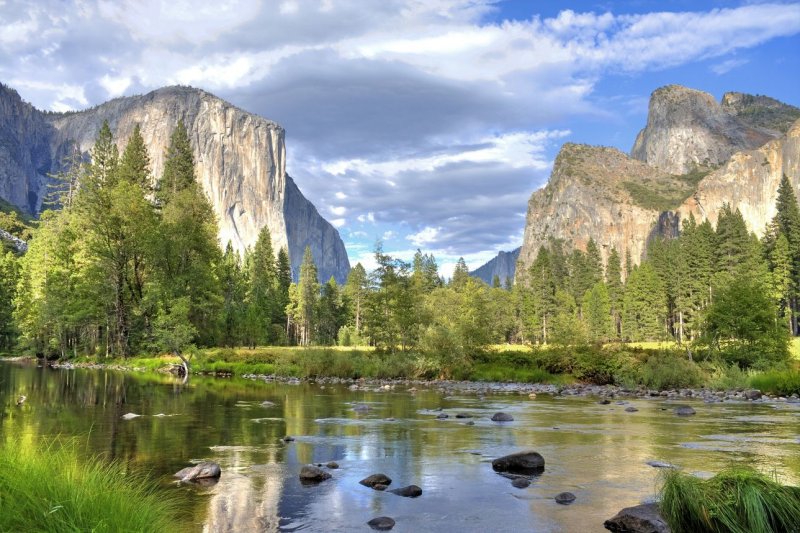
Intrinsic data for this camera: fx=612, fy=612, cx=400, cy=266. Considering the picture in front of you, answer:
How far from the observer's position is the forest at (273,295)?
44875 millimetres

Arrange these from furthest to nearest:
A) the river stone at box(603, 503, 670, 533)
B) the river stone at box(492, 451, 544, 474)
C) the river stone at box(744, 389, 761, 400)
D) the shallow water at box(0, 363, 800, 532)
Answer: the river stone at box(744, 389, 761, 400), the river stone at box(492, 451, 544, 474), the shallow water at box(0, 363, 800, 532), the river stone at box(603, 503, 670, 533)

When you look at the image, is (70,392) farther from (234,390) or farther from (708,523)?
(708,523)

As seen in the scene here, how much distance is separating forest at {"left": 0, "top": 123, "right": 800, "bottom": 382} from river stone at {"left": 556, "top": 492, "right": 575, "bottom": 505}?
3092 cm

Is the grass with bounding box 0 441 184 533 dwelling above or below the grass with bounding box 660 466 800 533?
above

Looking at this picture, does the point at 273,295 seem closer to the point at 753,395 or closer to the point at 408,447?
the point at 753,395

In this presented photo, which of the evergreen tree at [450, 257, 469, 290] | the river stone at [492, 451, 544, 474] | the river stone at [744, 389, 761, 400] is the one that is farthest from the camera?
the evergreen tree at [450, 257, 469, 290]

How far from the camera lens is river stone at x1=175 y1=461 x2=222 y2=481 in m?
11.8

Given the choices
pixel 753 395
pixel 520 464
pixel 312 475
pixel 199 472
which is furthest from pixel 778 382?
pixel 199 472

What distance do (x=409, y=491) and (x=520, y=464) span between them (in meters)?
3.29

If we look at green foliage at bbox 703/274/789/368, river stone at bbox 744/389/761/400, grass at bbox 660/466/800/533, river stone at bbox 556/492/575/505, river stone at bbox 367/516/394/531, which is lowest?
river stone at bbox 744/389/761/400

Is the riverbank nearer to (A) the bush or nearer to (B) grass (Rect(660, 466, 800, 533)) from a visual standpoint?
(A) the bush

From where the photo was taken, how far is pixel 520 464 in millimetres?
13359

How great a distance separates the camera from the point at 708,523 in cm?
817

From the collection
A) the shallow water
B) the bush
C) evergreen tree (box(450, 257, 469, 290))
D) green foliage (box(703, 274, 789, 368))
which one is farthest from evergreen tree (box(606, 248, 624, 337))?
the shallow water
